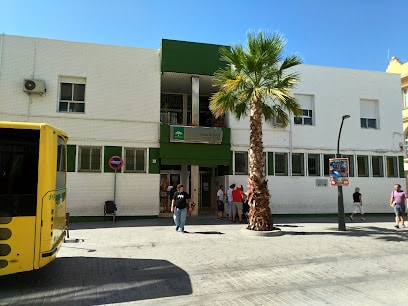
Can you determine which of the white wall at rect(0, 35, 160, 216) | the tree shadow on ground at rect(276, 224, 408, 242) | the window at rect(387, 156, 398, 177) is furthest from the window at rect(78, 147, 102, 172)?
the window at rect(387, 156, 398, 177)

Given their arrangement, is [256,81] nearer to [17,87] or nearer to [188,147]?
[188,147]

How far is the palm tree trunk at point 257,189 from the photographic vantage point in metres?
12.6

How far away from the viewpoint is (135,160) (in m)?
17.6

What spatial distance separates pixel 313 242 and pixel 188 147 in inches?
335

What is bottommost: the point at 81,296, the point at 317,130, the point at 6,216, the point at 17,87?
the point at 81,296

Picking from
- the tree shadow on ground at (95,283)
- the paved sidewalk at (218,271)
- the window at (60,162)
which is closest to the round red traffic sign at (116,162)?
the paved sidewalk at (218,271)

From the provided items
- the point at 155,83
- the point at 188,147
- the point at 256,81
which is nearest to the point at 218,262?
the point at 256,81

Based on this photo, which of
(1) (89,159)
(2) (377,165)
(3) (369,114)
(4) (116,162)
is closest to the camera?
(4) (116,162)

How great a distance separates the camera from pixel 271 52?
1327 centimetres

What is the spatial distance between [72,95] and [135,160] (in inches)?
171

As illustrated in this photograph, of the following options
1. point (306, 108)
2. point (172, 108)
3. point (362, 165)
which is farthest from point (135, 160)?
point (362, 165)

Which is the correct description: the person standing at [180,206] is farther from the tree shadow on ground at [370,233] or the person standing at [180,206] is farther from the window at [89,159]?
the window at [89,159]

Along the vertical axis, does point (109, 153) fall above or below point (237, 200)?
above

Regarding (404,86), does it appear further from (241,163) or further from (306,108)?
(241,163)
